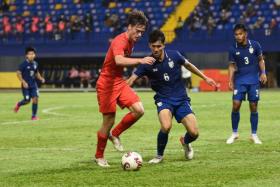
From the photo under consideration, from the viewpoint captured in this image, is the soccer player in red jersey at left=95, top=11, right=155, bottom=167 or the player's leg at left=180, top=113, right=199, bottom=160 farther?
the player's leg at left=180, top=113, right=199, bottom=160

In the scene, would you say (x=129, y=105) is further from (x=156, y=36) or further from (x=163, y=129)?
(x=156, y=36)

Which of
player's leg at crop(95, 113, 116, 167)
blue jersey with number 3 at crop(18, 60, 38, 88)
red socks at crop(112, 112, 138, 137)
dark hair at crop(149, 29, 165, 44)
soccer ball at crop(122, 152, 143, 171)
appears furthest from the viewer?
blue jersey with number 3 at crop(18, 60, 38, 88)

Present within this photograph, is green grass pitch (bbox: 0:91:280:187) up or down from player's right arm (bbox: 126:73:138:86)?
down

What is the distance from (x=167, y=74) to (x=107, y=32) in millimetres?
41422

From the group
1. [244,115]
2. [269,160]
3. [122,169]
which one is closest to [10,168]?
[122,169]

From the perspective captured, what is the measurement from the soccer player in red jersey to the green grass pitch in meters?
0.50

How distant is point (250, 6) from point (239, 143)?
1472 inches

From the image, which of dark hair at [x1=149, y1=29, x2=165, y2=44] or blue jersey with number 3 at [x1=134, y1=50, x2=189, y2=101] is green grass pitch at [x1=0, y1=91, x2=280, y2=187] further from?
dark hair at [x1=149, y1=29, x2=165, y2=44]

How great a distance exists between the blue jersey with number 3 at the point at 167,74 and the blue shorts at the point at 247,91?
365 centimetres

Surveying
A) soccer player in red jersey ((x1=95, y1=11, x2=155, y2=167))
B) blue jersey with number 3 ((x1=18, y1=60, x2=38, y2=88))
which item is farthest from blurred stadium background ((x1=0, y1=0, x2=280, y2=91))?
soccer player in red jersey ((x1=95, y1=11, x2=155, y2=167))

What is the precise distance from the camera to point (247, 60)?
51.0 ft

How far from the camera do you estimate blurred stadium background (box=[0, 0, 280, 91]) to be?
50.3 m

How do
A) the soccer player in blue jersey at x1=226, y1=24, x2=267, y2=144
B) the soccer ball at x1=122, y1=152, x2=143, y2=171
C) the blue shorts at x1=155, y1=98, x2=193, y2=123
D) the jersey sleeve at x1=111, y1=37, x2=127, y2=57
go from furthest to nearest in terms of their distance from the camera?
the soccer player in blue jersey at x1=226, y1=24, x2=267, y2=144 < the blue shorts at x1=155, y1=98, x2=193, y2=123 < the jersey sleeve at x1=111, y1=37, x2=127, y2=57 < the soccer ball at x1=122, y1=152, x2=143, y2=171

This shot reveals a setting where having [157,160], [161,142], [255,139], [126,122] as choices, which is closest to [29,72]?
[255,139]
